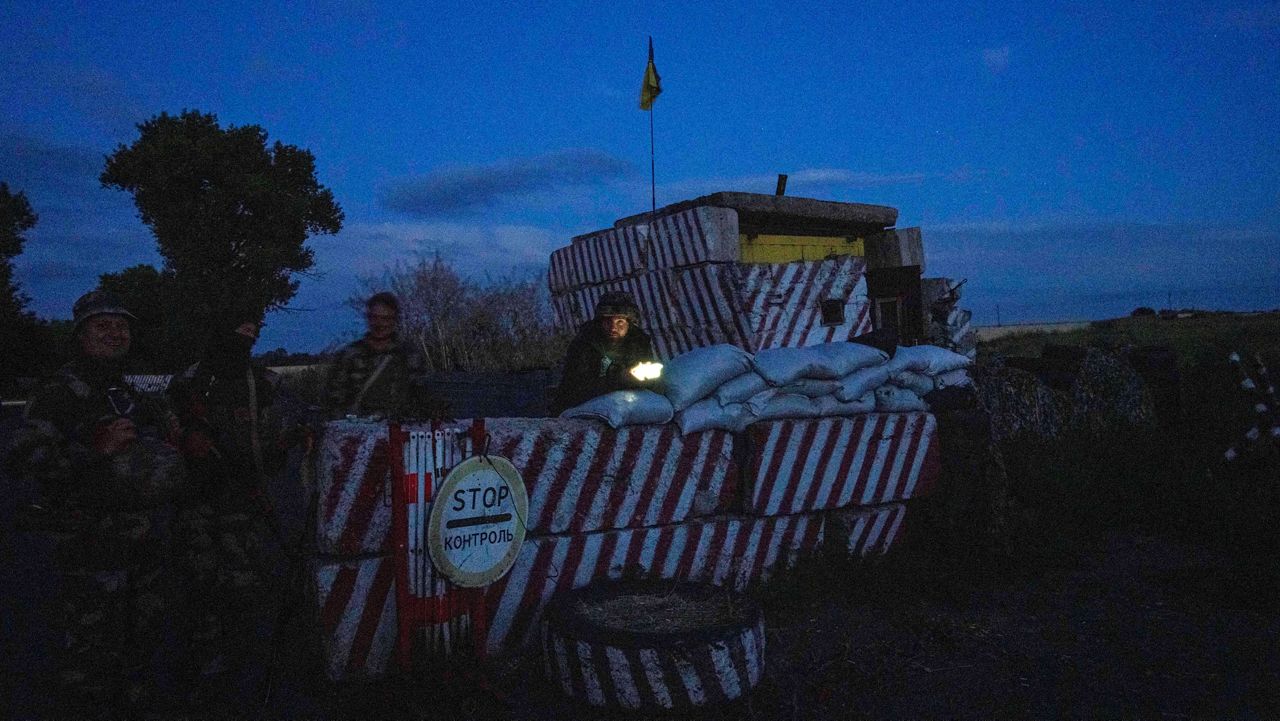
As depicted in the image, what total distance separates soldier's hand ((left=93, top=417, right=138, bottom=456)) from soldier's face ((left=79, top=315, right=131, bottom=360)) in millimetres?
376

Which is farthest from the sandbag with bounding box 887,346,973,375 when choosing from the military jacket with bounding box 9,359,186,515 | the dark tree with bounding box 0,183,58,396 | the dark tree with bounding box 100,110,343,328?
the dark tree with bounding box 0,183,58,396

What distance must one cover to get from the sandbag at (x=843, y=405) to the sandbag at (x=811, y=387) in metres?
0.05

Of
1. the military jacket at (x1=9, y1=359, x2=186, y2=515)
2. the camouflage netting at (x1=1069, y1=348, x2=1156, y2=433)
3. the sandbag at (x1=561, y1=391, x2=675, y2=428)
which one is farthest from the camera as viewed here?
the camouflage netting at (x1=1069, y1=348, x2=1156, y2=433)

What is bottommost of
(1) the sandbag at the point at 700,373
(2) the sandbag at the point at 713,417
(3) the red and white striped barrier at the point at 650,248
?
(2) the sandbag at the point at 713,417

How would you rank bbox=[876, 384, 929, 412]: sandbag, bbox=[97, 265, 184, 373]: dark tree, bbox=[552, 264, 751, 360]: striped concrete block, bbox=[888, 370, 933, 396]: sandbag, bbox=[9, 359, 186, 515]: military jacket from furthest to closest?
bbox=[97, 265, 184, 373]: dark tree < bbox=[552, 264, 751, 360]: striped concrete block < bbox=[888, 370, 933, 396]: sandbag < bbox=[876, 384, 929, 412]: sandbag < bbox=[9, 359, 186, 515]: military jacket

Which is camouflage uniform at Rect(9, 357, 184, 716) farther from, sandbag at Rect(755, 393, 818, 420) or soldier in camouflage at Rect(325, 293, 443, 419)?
sandbag at Rect(755, 393, 818, 420)

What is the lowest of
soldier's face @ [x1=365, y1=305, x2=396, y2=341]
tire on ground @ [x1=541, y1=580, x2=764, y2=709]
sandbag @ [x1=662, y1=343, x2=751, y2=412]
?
tire on ground @ [x1=541, y1=580, x2=764, y2=709]

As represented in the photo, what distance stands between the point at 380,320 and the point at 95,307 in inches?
59.3

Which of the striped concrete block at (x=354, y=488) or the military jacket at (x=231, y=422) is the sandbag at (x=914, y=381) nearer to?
the striped concrete block at (x=354, y=488)

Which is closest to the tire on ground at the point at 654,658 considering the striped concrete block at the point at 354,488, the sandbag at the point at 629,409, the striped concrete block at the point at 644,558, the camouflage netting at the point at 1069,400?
the striped concrete block at the point at 644,558

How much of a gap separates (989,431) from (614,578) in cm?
300

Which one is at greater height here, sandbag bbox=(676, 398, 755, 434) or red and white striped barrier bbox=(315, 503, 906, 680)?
sandbag bbox=(676, 398, 755, 434)

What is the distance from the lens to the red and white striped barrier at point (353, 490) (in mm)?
3262

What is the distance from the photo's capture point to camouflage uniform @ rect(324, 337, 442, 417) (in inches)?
169
